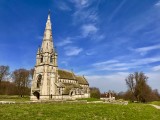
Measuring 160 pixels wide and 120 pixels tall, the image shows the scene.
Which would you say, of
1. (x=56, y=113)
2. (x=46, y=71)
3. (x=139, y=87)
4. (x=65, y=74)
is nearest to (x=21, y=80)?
(x=65, y=74)

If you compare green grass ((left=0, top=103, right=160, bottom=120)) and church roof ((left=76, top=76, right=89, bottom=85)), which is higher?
church roof ((left=76, top=76, right=89, bottom=85))

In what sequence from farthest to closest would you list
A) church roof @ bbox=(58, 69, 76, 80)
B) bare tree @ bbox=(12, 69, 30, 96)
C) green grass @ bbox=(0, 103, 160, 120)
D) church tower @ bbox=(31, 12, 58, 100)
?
bare tree @ bbox=(12, 69, 30, 96), church roof @ bbox=(58, 69, 76, 80), church tower @ bbox=(31, 12, 58, 100), green grass @ bbox=(0, 103, 160, 120)

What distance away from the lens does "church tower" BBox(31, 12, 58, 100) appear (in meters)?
67.6

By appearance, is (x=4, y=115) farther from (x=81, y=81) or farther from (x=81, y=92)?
(x=81, y=81)

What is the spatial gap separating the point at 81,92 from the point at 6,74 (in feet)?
106

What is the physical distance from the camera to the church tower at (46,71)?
222ft

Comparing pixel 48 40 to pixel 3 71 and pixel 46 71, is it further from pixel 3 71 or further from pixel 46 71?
pixel 3 71

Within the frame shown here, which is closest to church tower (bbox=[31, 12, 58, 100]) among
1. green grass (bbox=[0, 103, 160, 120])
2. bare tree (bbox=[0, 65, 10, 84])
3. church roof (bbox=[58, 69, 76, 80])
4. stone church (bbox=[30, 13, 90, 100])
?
stone church (bbox=[30, 13, 90, 100])

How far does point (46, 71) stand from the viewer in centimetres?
6875

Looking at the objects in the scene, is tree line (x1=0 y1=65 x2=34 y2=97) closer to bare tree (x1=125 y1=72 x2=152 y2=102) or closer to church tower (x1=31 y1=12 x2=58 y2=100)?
church tower (x1=31 y1=12 x2=58 y2=100)

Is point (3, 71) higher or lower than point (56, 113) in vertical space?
higher

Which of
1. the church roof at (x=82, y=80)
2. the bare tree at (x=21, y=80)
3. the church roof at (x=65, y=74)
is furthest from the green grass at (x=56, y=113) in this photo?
the bare tree at (x=21, y=80)

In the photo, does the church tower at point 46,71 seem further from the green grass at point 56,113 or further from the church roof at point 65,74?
the green grass at point 56,113

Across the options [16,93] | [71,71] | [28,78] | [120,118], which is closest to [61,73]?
[71,71]
